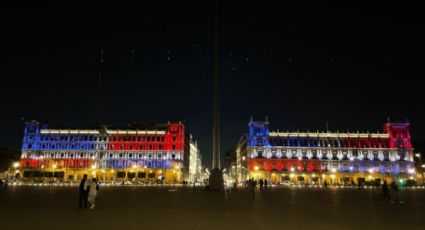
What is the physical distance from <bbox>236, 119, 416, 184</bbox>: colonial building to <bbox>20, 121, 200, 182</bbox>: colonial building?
1070 inches

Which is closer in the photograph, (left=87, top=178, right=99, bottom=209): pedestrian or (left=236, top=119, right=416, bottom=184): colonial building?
(left=87, top=178, right=99, bottom=209): pedestrian

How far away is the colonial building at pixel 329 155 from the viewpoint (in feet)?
380

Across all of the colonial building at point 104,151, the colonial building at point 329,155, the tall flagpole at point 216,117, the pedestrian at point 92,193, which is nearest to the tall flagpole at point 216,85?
the tall flagpole at point 216,117

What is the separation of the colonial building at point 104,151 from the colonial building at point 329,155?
27.2m

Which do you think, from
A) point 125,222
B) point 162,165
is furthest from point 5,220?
point 162,165

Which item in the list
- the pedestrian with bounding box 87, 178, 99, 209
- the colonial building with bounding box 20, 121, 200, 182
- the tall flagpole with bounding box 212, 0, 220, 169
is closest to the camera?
the pedestrian with bounding box 87, 178, 99, 209

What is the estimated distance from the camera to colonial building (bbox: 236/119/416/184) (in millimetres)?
115688

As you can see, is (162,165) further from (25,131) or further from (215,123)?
(215,123)

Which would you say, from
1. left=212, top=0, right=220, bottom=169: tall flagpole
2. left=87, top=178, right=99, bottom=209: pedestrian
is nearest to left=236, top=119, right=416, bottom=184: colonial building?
left=212, top=0, right=220, bottom=169: tall flagpole

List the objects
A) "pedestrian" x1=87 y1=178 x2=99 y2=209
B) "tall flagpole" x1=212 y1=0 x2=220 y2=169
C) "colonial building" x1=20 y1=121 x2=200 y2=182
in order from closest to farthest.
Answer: "pedestrian" x1=87 y1=178 x2=99 y2=209, "tall flagpole" x1=212 y1=0 x2=220 y2=169, "colonial building" x1=20 y1=121 x2=200 y2=182

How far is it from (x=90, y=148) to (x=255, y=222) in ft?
372

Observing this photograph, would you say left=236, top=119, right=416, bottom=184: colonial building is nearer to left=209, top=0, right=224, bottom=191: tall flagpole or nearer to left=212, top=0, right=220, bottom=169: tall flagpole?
left=209, top=0, right=224, bottom=191: tall flagpole

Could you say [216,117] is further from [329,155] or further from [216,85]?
[329,155]

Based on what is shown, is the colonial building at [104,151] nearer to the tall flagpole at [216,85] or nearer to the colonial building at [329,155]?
the colonial building at [329,155]
